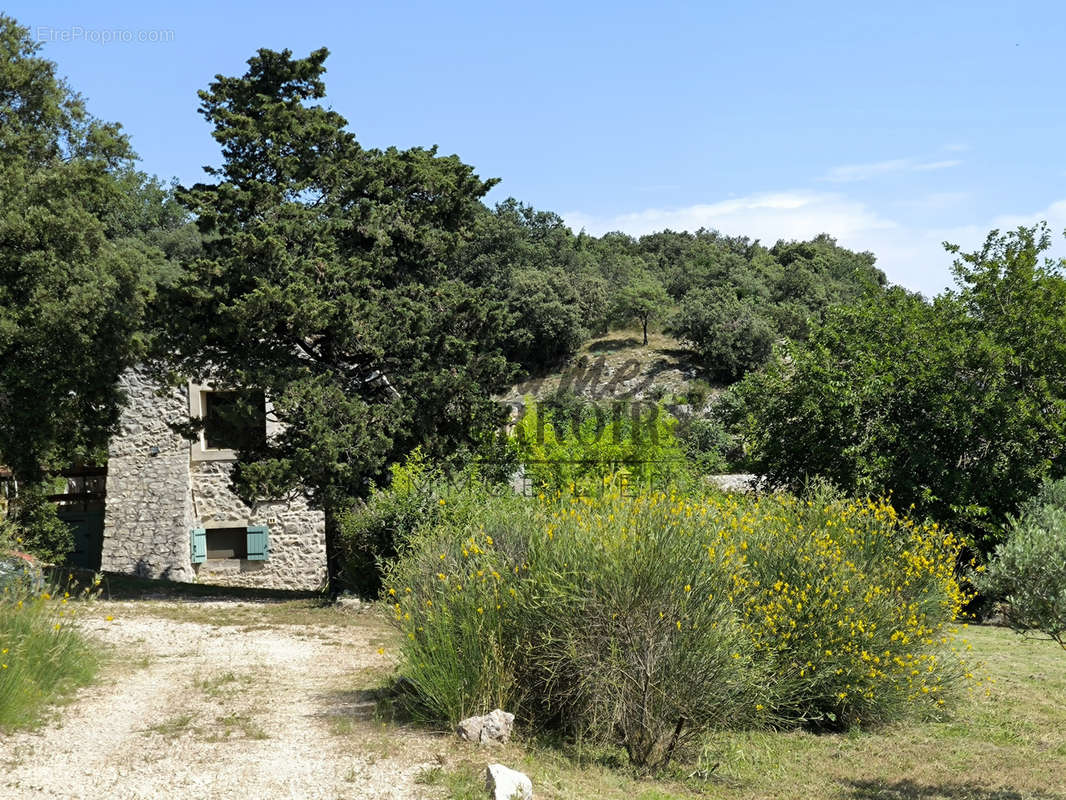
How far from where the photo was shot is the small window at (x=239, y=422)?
16.5 meters

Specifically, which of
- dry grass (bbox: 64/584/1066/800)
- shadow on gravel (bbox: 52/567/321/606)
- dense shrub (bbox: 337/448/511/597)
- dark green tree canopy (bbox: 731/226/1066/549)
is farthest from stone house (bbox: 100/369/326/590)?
dry grass (bbox: 64/584/1066/800)

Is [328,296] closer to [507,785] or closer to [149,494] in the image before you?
[149,494]

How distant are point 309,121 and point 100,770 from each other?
13.5 meters

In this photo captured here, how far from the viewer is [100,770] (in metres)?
7.18

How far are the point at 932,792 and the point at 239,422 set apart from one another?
486 inches

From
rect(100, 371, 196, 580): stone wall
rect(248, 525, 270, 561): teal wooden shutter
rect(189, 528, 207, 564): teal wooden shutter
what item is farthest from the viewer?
rect(248, 525, 270, 561): teal wooden shutter

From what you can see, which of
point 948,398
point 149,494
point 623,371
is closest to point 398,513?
point 948,398

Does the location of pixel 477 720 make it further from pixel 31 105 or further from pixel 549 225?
pixel 549 225

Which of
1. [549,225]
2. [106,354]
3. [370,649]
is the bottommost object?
[370,649]

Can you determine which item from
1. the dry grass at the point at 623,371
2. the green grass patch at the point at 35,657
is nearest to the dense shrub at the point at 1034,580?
the green grass patch at the point at 35,657

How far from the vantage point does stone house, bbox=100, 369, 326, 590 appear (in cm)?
2427

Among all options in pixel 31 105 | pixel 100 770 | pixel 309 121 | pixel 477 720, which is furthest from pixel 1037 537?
pixel 31 105

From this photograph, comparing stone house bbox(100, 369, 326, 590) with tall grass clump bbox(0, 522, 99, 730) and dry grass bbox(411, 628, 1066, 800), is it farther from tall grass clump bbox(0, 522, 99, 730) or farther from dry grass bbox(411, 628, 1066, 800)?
dry grass bbox(411, 628, 1066, 800)

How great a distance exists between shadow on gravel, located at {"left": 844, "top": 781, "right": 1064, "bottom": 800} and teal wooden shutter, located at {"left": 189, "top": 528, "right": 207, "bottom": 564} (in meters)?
19.7
